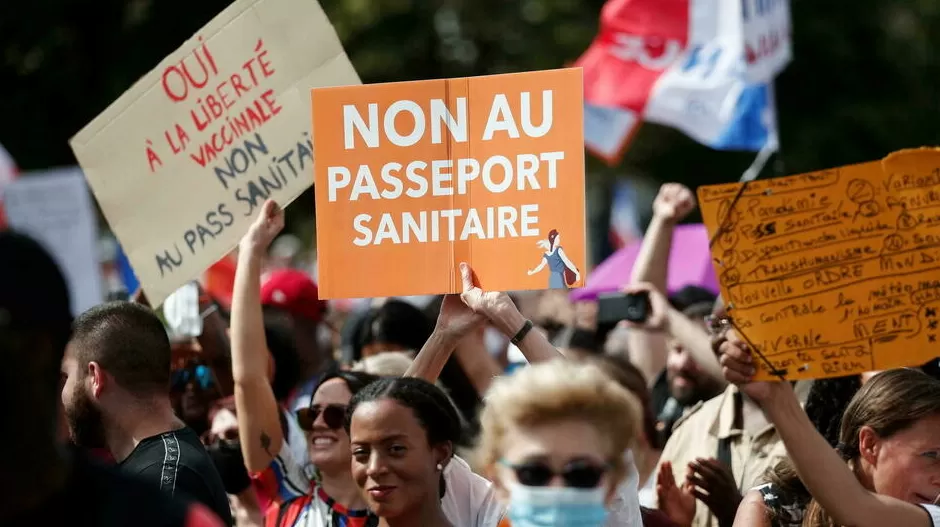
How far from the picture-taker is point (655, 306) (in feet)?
21.2

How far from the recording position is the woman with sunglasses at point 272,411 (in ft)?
16.6

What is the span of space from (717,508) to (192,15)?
12.5m

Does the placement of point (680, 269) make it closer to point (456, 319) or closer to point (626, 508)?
point (456, 319)

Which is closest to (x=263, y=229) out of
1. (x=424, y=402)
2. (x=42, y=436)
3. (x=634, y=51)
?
(x=424, y=402)

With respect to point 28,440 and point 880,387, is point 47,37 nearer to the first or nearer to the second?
point 880,387

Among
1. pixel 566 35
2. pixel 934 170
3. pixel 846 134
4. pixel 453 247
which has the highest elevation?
pixel 566 35

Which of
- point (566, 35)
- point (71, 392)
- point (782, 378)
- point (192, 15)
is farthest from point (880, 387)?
point (566, 35)

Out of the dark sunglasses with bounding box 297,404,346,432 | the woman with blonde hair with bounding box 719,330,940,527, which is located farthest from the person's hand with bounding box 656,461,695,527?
the dark sunglasses with bounding box 297,404,346,432

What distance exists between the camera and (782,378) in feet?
12.5

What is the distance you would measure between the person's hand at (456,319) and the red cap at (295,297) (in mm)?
2901

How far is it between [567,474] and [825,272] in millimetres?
1043

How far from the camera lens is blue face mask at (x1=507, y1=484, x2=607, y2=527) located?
10.8ft

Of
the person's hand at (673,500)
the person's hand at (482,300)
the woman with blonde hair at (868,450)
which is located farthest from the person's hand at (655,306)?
the woman with blonde hair at (868,450)

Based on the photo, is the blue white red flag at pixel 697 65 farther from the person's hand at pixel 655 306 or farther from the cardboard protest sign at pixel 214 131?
the cardboard protest sign at pixel 214 131
